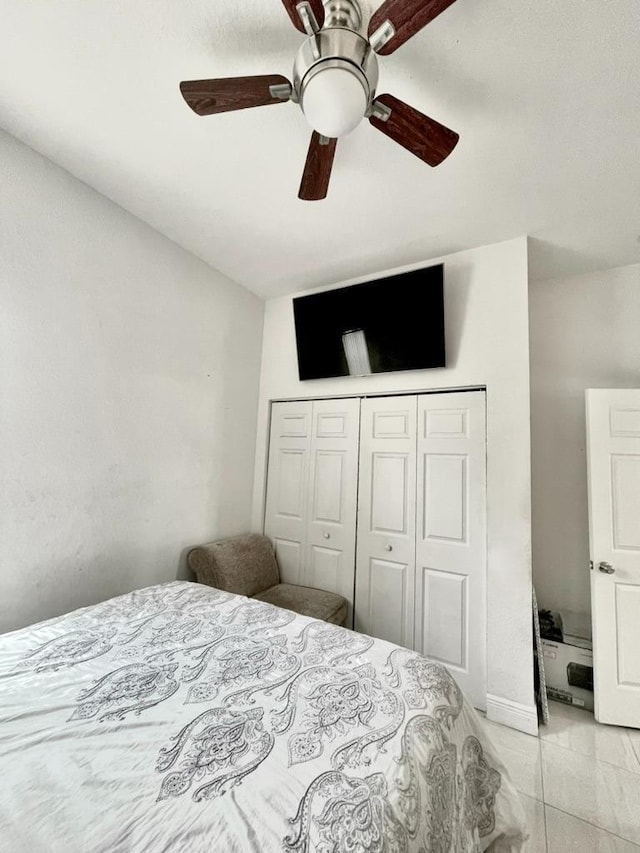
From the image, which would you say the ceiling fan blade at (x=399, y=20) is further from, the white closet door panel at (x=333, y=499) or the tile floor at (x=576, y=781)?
the tile floor at (x=576, y=781)

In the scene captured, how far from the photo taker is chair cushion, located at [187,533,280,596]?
7.59 ft

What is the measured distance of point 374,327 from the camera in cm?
251

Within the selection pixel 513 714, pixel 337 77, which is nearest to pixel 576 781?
pixel 513 714

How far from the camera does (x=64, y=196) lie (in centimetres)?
183

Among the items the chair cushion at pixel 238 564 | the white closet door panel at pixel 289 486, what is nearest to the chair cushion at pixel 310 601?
the chair cushion at pixel 238 564

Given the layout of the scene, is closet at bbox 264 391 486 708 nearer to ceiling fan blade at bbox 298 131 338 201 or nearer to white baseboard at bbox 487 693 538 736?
white baseboard at bbox 487 693 538 736

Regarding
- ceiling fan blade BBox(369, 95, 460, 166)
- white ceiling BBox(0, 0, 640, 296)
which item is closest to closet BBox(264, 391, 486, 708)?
white ceiling BBox(0, 0, 640, 296)

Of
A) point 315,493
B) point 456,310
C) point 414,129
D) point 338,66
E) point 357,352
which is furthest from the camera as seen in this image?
point 315,493

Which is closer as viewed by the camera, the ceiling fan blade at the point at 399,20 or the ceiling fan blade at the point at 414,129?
the ceiling fan blade at the point at 399,20

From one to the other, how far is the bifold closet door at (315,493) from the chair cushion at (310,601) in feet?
0.49

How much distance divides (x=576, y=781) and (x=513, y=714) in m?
0.35

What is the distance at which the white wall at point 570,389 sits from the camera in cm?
241

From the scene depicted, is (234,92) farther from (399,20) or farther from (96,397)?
(96,397)

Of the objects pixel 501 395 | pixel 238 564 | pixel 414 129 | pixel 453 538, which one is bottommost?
pixel 238 564
